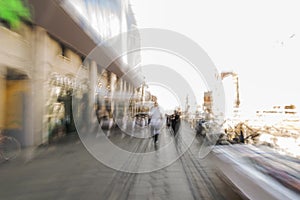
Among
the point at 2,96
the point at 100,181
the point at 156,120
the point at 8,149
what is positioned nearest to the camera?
the point at 100,181

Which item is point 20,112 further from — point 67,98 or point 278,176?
point 278,176

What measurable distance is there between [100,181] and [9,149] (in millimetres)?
4506

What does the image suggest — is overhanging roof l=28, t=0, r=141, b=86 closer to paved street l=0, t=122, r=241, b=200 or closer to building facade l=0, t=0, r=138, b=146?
building facade l=0, t=0, r=138, b=146

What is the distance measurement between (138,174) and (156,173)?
0.49 metres

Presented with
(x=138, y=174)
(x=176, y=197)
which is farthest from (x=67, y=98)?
(x=176, y=197)

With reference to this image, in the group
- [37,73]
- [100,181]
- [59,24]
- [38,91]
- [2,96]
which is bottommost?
[100,181]

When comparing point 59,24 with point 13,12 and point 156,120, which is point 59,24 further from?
point 156,120

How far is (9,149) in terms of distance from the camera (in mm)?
8641

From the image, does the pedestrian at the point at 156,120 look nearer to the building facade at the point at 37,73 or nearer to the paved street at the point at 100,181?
the paved street at the point at 100,181

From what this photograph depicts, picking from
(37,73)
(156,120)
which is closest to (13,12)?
Result: (37,73)

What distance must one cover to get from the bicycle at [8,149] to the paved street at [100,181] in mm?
228

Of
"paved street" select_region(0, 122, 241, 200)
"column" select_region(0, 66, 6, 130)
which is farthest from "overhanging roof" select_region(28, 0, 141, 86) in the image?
"paved street" select_region(0, 122, 241, 200)

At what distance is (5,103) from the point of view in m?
10.6

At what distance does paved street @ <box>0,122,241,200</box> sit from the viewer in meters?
4.98
